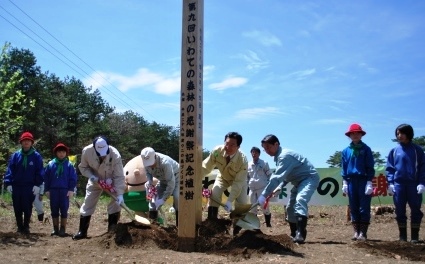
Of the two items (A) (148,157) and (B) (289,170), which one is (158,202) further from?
(B) (289,170)

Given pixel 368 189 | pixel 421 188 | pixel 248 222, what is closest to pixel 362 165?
pixel 368 189

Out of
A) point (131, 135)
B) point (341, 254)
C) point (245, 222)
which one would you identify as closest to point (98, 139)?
point (245, 222)

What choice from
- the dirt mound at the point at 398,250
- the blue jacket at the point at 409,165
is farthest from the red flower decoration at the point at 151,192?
the blue jacket at the point at 409,165

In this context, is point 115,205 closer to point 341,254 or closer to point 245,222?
point 245,222

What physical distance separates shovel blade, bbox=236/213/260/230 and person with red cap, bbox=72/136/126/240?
6.40 feet

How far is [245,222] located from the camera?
18.7 feet

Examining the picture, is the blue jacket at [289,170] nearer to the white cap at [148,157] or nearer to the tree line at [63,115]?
the white cap at [148,157]

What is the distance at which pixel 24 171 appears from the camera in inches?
284

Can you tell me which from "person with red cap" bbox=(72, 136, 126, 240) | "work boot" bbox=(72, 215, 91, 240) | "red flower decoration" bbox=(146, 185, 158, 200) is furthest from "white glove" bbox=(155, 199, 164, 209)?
"work boot" bbox=(72, 215, 91, 240)

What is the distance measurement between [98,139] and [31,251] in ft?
6.14

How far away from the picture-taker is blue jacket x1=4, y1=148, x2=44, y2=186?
7.21 m

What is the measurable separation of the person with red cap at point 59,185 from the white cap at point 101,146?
1.56m

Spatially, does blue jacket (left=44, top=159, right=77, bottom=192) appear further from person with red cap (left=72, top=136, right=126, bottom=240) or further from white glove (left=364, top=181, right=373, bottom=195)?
white glove (left=364, top=181, right=373, bottom=195)

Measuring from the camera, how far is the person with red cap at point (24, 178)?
721 centimetres
